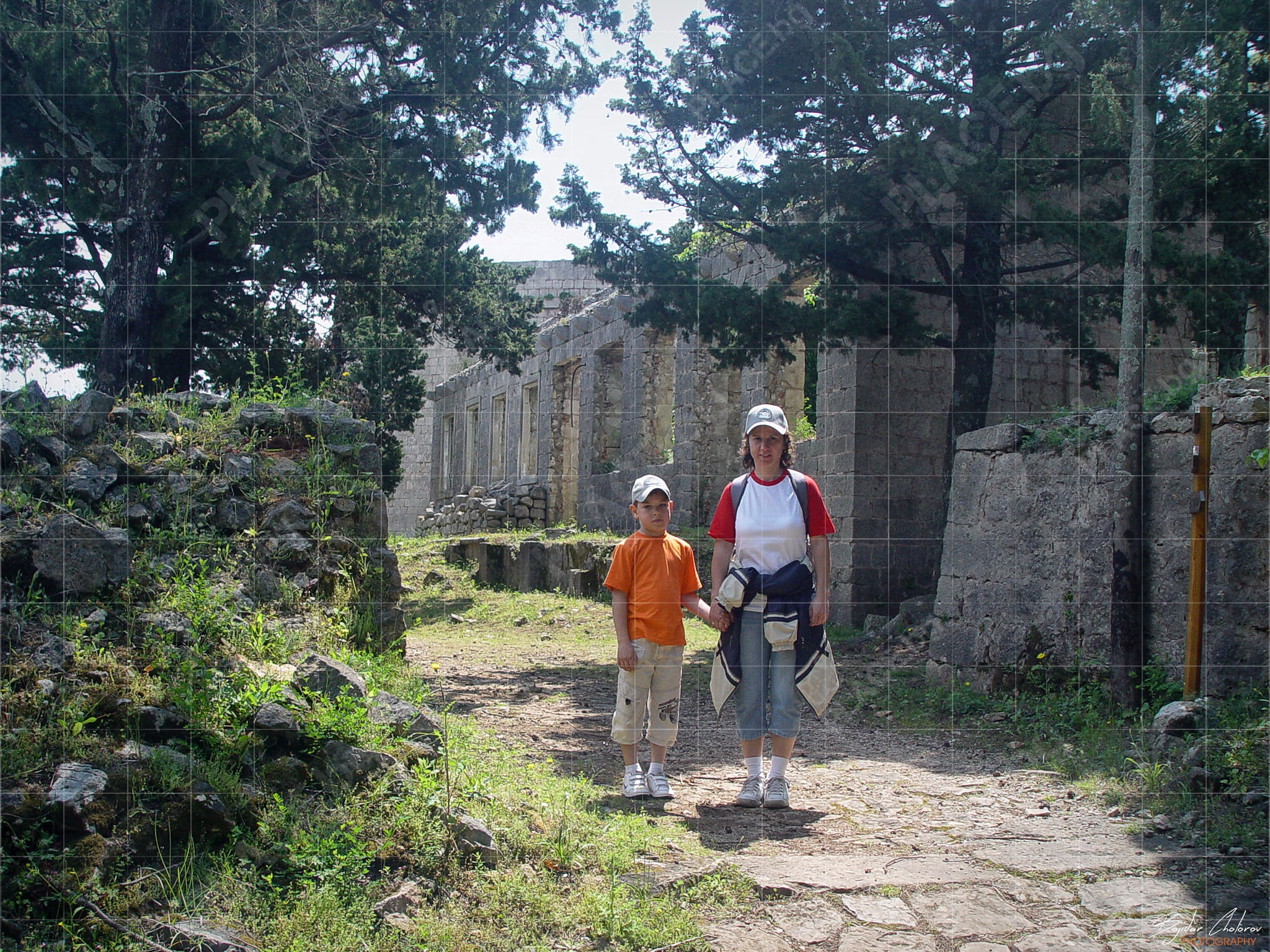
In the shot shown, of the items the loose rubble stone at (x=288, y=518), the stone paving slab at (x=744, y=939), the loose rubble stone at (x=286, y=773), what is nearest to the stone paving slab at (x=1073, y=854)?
the stone paving slab at (x=744, y=939)

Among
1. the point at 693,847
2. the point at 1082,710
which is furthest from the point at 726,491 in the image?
the point at 1082,710

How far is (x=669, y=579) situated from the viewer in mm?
3959

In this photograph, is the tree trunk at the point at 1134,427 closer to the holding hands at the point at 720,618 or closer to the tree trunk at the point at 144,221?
the holding hands at the point at 720,618

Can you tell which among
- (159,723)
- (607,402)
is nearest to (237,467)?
(159,723)

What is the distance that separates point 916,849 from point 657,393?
10.8 metres

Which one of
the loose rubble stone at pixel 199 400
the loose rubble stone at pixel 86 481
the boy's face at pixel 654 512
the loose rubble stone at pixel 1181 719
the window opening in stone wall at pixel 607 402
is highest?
the window opening in stone wall at pixel 607 402

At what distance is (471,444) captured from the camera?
20.0 meters

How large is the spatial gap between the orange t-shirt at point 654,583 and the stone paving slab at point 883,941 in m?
1.44

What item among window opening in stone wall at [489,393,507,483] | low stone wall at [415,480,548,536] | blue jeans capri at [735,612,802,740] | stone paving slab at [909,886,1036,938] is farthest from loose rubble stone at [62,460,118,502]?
window opening in stone wall at [489,393,507,483]

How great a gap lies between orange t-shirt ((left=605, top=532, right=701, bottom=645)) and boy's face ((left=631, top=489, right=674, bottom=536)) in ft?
0.12

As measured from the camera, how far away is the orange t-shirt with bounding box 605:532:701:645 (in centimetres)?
396

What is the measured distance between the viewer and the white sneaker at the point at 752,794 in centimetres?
396

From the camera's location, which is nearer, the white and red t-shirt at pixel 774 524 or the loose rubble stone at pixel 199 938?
the loose rubble stone at pixel 199 938

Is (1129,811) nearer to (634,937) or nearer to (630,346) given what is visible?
(634,937)
